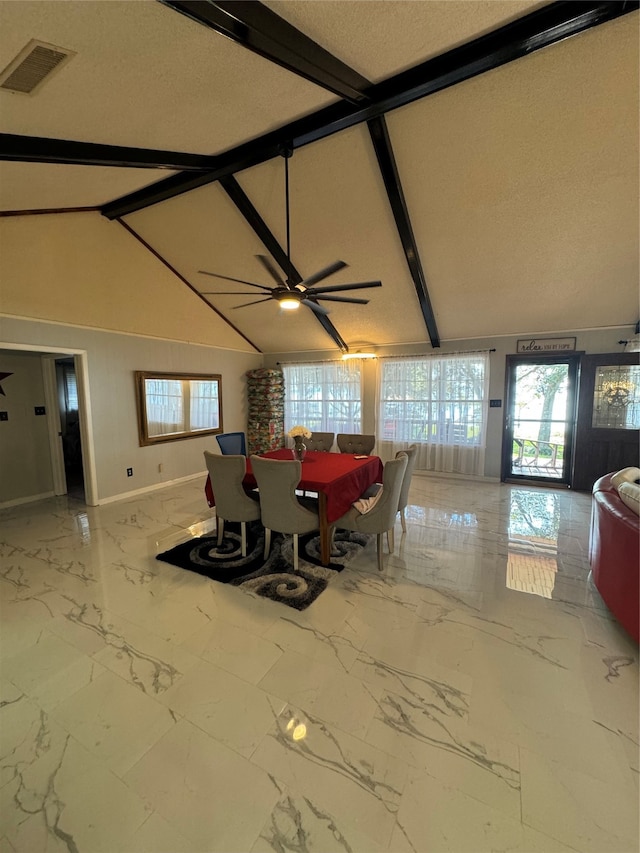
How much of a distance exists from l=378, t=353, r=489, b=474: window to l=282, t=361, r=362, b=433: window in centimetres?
57

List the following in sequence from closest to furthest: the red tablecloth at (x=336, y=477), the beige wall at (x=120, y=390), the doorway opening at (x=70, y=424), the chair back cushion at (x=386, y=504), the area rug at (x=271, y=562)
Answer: the area rug at (x=271, y=562) < the chair back cushion at (x=386, y=504) < the red tablecloth at (x=336, y=477) < the beige wall at (x=120, y=390) < the doorway opening at (x=70, y=424)

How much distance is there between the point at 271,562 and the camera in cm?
306

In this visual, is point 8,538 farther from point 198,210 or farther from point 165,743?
point 198,210

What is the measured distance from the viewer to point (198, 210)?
4051mm

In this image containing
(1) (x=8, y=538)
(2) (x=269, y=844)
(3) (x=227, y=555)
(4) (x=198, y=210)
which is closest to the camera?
(2) (x=269, y=844)

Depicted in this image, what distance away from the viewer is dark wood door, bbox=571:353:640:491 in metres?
4.84

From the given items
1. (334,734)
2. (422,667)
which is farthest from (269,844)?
(422,667)

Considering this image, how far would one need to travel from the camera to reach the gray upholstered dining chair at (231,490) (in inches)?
120

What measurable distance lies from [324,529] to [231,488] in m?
0.90

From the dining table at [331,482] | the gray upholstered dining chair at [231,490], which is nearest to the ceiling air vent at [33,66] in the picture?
the gray upholstered dining chair at [231,490]

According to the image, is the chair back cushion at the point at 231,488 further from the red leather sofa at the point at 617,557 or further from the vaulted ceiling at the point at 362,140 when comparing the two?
the red leather sofa at the point at 617,557

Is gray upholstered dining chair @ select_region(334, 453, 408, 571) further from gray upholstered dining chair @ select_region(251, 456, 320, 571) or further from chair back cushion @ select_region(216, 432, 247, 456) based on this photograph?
chair back cushion @ select_region(216, 432, 247, 456)

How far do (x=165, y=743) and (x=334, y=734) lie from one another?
74cm

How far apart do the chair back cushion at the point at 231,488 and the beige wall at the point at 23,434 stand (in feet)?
11.2
